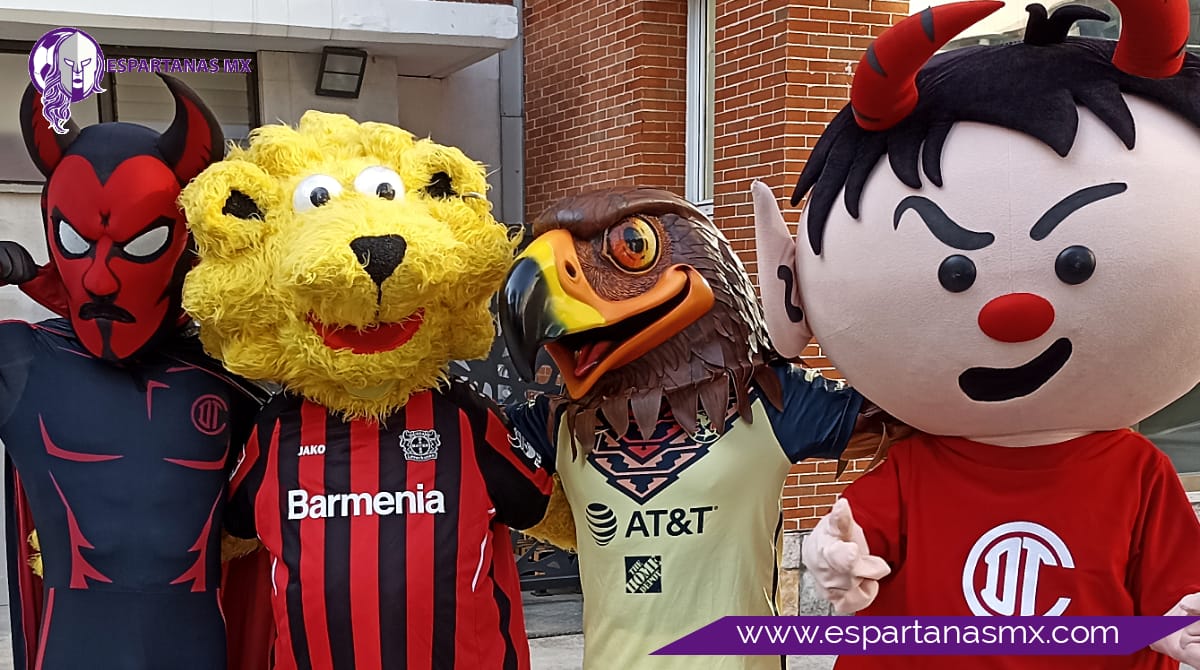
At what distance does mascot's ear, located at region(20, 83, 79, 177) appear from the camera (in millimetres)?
2438

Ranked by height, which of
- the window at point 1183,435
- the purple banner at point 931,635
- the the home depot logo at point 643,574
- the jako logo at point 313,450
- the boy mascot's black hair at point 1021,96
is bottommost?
the window at point 1183,435

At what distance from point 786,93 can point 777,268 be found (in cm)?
315

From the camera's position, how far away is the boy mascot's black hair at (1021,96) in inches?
67.2

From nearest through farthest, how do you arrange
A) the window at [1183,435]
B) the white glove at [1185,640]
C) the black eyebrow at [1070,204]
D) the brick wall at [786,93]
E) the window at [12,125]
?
the black eyebrow at [1070,204], the white glove at [1185,640], the brick wall at [786,93], the window at [12,125], the window at [1183,435]

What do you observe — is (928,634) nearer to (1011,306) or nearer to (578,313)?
(1011,306)

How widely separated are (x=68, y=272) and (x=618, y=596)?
4.64ft

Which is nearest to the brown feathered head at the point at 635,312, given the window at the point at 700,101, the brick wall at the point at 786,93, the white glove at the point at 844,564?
the white glove at the point at 844,564

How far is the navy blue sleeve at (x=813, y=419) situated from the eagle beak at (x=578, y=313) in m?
0.30

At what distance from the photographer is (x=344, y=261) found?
80.7 inches

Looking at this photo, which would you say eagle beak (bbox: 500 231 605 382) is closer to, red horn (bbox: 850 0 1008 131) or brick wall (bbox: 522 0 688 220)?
red horn (bbox: 850 0 1008 131)

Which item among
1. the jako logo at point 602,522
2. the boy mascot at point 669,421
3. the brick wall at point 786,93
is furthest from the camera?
the brick wall at point 786,93

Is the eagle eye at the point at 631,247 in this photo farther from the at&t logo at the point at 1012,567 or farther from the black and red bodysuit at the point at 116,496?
the black and red bodysuit at the point at 116,496

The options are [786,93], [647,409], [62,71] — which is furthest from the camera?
[786,93]

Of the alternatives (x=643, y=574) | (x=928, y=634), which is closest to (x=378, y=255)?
(x=643, y=574)
